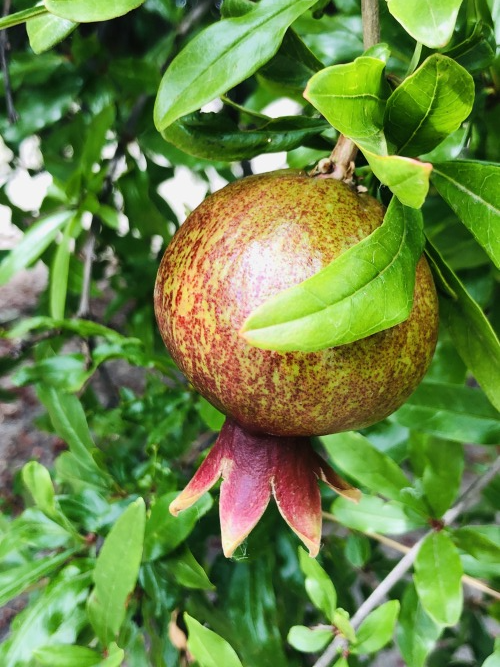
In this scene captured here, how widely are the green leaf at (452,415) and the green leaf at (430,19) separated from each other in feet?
1.38

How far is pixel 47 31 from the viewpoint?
45cm

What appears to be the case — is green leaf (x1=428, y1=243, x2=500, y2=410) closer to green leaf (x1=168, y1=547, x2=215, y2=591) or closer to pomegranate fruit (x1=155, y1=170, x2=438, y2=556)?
pomegranate fruit (x1=155, y1=170, x2=438, y2=556)

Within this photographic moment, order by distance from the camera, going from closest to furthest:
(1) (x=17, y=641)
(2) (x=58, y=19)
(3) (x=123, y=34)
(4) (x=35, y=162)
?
(2) (x=58, y=19) → (1) (x=17, y=641) → (3) (x=123, y=34) → (4) (x=35, y=162)

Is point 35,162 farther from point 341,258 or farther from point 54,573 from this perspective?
point 341,258

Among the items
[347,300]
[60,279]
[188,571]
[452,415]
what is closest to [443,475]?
[452,415]

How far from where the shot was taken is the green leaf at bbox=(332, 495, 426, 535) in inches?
27.1

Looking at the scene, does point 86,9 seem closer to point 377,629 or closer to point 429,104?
point 429,104

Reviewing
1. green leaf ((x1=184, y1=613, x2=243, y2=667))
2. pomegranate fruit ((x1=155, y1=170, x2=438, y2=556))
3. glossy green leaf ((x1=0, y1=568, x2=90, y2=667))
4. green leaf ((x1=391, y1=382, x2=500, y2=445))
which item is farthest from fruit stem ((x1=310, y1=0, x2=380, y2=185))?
glossy green leaf ((x1=0, y1=568, x2=90, y2=667))

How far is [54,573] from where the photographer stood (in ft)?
2.43

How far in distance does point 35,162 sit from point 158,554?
0.94 m

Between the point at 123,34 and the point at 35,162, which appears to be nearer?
the point at 123,34

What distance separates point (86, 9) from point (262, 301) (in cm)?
23

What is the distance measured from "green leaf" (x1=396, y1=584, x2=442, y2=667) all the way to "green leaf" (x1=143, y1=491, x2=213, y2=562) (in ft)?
0.93

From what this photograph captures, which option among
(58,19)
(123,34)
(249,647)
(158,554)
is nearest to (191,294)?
(58,19)
